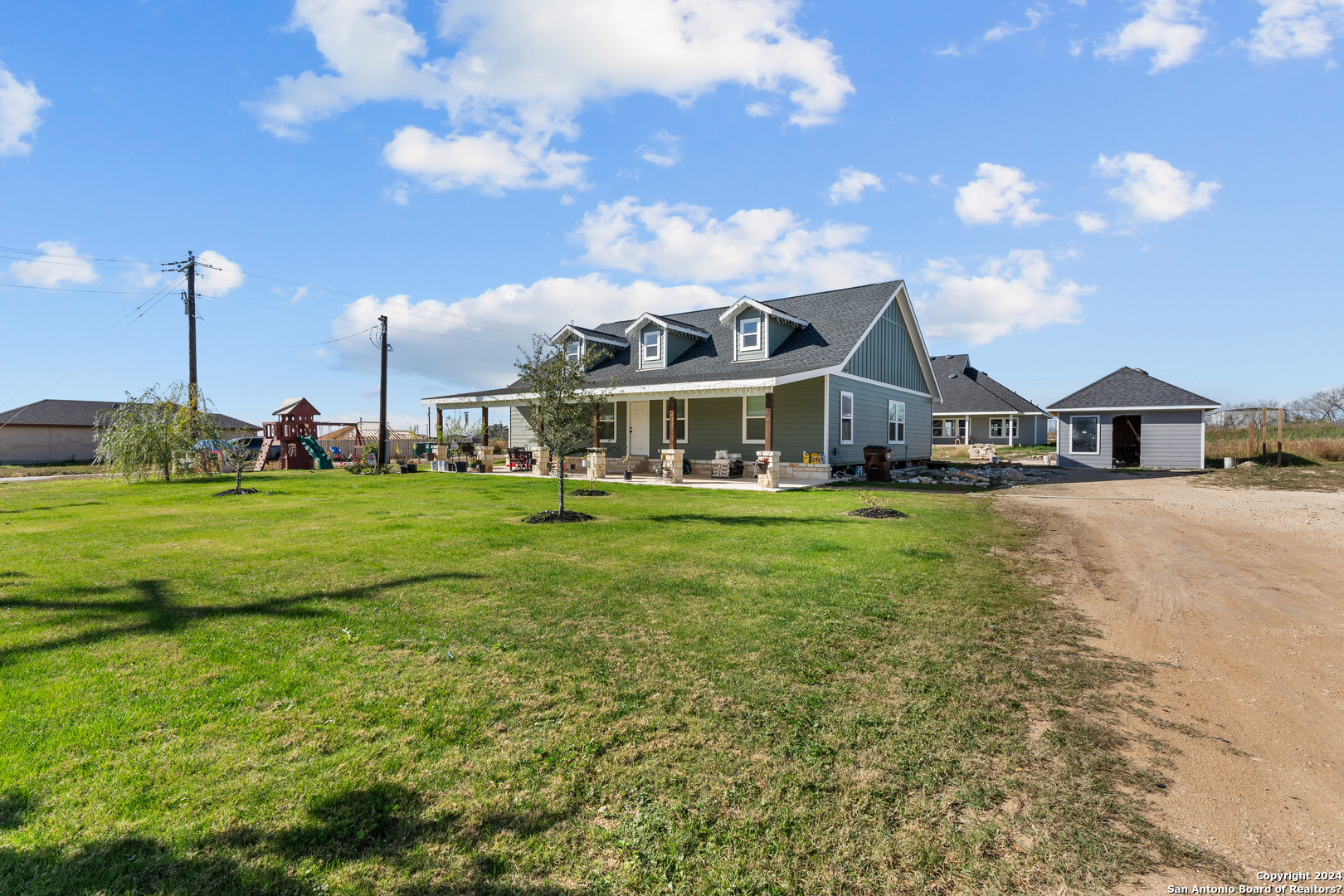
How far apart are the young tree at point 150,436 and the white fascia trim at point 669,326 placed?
1600cm

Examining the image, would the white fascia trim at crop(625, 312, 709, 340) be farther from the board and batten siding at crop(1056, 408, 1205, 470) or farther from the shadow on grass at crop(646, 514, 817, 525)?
the board and batten siding at crop(1056, 408, 1205, 470)

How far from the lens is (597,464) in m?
20.2

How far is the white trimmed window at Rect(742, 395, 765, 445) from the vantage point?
20.8 m

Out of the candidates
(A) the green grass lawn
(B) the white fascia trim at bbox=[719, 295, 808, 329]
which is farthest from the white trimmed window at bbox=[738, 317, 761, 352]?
(A) the green grass lawn

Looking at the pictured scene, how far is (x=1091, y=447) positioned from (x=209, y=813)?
104 feet

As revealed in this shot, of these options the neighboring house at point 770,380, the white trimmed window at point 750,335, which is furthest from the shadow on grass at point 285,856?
the white trimmed window at point 750,335

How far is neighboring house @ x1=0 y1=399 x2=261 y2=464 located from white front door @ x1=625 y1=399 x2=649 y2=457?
28.5m

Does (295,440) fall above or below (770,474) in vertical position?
above

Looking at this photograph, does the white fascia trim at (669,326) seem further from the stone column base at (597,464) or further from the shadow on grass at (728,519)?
the shadow on grass at (728,519)

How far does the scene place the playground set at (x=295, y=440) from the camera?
2967cm

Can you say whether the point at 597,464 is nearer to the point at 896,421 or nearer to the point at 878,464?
the point at 878,464

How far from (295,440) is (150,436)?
1050 cm

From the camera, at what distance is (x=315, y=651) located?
14.6ft

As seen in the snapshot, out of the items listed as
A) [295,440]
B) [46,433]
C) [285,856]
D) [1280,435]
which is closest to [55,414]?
[46,433]
